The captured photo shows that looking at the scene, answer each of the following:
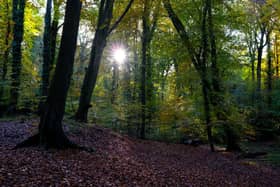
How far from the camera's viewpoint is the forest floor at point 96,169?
5.06 metres

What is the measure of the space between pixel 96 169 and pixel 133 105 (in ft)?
29.8

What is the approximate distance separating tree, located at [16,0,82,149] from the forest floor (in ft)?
1.19

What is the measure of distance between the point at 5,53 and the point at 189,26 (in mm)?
10253

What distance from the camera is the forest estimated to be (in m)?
6.70

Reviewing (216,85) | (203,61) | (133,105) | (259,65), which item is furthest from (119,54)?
(259,65)

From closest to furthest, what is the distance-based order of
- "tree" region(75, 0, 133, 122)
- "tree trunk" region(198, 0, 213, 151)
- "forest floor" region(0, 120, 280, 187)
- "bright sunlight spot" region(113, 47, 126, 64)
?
"forest floor" region(0, 120, 280, 187), "tree" region(75, 0, 133, 122), "tree trunk" region(198, 0, 213, 151), "bright sunlight spot" region(113, 47, 126, 64)

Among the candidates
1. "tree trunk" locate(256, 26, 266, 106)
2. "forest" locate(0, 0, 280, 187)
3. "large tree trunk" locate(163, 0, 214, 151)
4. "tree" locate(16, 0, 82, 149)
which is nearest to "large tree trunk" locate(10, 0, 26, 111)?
"forest" locate(0, 0, 280, 187)

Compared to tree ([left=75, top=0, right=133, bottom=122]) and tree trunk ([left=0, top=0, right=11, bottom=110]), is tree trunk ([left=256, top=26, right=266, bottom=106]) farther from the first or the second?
tree trunk ([left=0, top=0, right=11, bottom=110])

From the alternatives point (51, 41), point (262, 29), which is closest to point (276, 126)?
point (262, 29)

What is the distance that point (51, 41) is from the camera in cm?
1355

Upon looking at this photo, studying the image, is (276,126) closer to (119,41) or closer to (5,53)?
(119,41)

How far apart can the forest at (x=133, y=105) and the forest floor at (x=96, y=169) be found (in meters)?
0.04

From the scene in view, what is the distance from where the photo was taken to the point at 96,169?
6109 millimetres

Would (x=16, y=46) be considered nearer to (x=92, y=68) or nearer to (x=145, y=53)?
(x=92, y=68)
